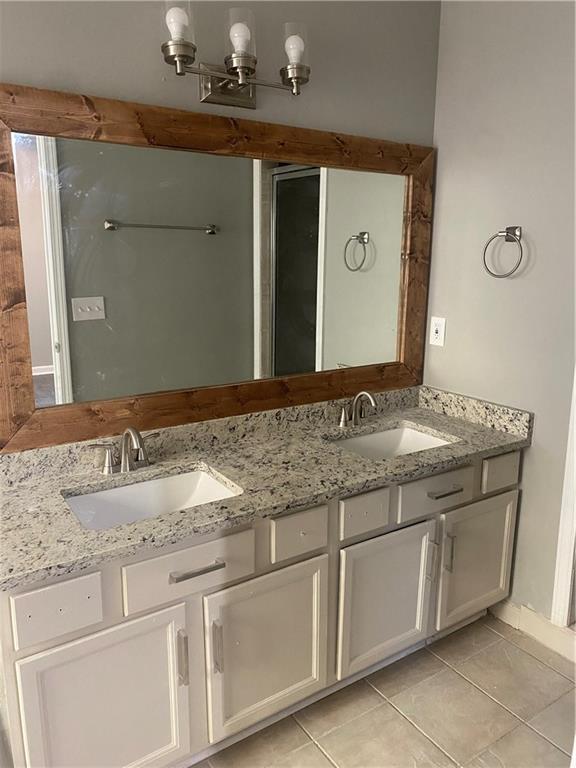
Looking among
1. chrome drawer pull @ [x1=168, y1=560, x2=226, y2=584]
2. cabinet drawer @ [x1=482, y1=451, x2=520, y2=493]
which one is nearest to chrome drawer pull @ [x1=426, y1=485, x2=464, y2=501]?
cabinet drawer @ [x1=482, y1=451, x2=520, y2=493]

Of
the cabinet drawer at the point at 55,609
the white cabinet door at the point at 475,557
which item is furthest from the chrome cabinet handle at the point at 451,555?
the cabinet drawer at the point at 55,609

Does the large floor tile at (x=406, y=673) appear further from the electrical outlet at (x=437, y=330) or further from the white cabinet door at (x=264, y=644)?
the electrical outlet at (x=437, y=330)

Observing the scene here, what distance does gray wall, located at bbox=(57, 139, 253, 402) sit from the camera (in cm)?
177

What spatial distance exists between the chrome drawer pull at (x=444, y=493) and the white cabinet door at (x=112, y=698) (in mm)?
936

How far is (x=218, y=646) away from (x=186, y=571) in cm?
26

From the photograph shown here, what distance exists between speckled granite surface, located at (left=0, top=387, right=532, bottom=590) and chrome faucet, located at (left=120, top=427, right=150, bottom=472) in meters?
0.04

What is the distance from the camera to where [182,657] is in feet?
5.12

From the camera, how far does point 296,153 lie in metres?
2.10

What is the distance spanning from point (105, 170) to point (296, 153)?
27.5 inches

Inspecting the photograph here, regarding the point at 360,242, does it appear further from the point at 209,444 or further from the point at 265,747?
the point at 265,747

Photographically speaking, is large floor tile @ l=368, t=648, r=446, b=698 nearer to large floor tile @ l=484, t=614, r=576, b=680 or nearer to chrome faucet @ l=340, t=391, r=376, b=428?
large floor tile @ l=484, t=614, r=576, b=680

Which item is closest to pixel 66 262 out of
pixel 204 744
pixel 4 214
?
pixel 4 214

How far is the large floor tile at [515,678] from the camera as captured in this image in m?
2.04

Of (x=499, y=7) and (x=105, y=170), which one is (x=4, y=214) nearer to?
(x=105, y=170)
